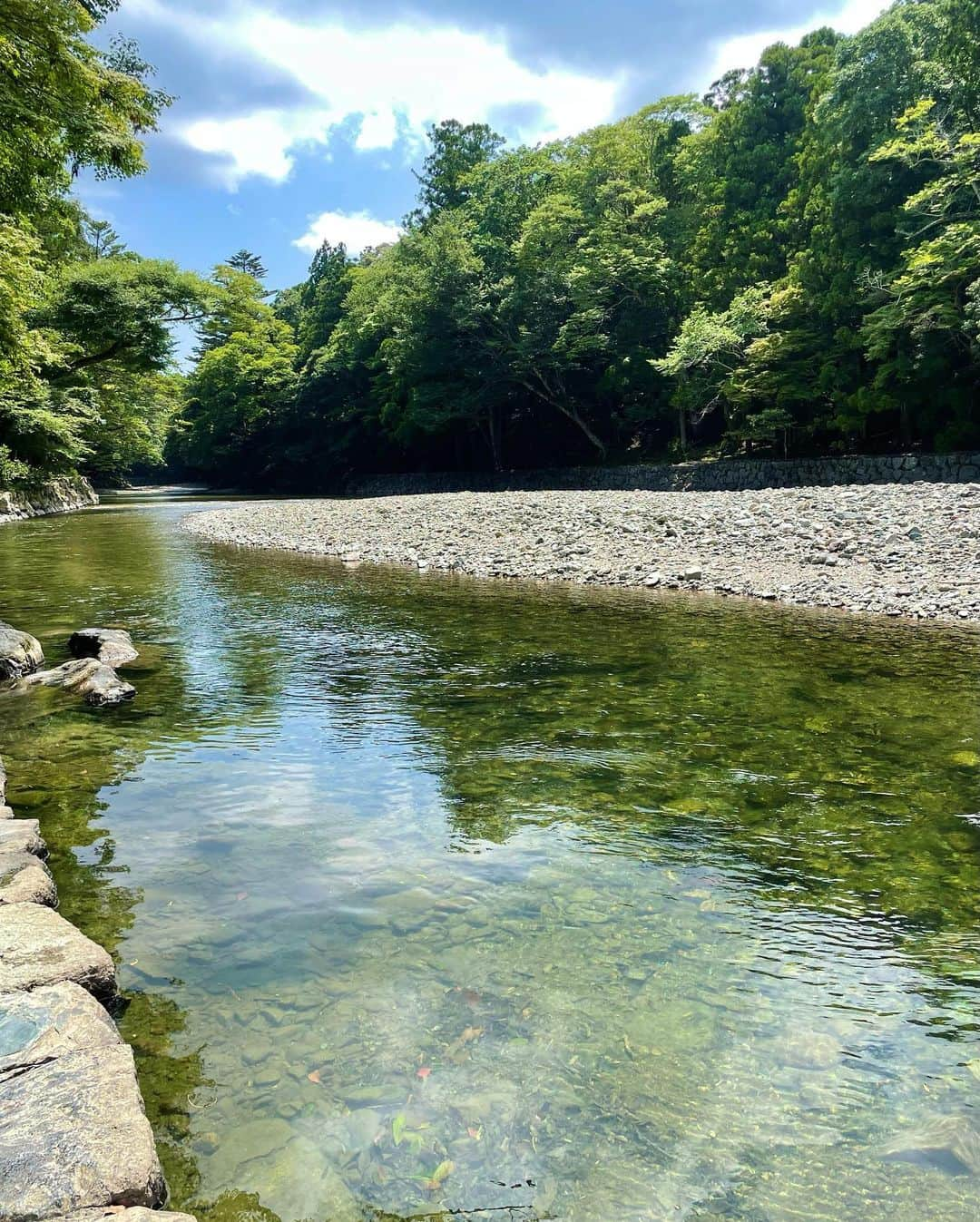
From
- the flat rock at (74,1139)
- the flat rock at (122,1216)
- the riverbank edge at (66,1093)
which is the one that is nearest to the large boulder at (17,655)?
the riverbank edge at (66,1093)

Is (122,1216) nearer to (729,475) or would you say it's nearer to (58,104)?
(58,104)

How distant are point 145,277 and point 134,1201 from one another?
2267 centimetres

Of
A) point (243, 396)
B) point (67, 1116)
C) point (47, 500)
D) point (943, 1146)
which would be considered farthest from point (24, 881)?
point (243, 396)

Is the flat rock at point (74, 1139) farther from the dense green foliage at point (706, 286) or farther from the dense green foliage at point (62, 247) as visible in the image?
the dense green foliage at point (706, 286)

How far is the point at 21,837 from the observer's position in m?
4.52

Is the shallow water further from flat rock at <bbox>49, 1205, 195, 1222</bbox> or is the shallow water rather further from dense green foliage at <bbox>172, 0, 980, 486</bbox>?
dense green foliage at <bbox>172, 0, 980, 486</bbox>

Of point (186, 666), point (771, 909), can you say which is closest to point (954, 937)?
point (771, 909)

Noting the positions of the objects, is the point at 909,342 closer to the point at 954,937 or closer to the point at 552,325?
the point at 552,325

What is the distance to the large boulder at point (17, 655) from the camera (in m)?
9.00

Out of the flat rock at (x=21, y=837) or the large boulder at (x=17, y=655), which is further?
the large boulder at (x=17, y=655)

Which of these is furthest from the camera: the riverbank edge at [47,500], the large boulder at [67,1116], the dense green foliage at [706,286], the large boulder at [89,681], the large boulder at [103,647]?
the riverbank edge at [47,500]

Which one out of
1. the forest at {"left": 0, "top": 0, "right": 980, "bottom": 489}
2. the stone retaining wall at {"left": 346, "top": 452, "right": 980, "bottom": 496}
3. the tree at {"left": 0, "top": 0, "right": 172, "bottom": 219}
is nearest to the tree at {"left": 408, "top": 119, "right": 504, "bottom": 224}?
the forest at {"left": 0, "top": 0, "right": 980, "bottom": 489}

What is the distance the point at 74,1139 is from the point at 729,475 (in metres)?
30.1

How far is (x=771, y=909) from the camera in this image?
13.9 feet
